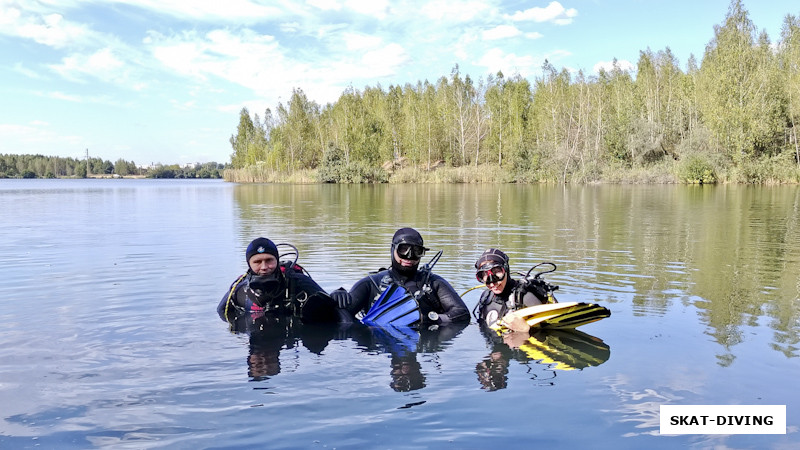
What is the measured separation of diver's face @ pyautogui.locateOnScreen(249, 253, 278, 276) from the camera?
24.9 ft

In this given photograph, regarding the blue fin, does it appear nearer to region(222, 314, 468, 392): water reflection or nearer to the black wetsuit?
region(222, 314, 468, 392): water reflection

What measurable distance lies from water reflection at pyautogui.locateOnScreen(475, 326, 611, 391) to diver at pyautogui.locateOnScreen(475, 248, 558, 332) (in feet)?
0.66

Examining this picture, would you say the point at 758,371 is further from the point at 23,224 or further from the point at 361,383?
the point at 23,224

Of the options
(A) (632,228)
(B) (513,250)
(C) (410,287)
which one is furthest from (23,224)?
(A) (632,228)

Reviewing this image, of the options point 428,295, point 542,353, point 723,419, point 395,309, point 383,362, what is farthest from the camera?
point 428,295

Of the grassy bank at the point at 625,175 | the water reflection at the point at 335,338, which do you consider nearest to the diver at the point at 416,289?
the water reflection at the point at 335,338

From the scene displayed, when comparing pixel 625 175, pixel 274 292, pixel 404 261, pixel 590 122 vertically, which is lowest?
pixel 274 292

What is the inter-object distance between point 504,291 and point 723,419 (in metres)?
3.18

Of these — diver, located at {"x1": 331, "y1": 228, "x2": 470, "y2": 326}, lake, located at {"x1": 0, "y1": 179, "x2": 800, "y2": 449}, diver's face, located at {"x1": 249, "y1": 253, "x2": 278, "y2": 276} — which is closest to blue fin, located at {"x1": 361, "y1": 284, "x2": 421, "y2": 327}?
diver, located at {"x1": 331, "y1": 228, "x2": 470, "y2": 326}

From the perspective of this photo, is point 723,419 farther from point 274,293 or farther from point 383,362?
point 274,293

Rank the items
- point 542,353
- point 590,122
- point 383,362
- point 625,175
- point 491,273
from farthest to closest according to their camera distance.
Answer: point 590,122 < point 625,175 < point 491,273 < point 542,353 < point 383,362

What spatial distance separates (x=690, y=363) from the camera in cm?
627

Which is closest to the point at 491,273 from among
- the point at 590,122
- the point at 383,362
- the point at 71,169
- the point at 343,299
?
the point at 383,362

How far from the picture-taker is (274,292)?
7836mm
